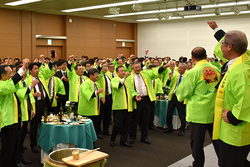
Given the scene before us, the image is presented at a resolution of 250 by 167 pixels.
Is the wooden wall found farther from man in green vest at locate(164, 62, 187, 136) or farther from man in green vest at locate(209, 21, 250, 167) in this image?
man in green vest at locate(209, 21, 250, 167)

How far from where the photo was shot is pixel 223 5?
11906mm

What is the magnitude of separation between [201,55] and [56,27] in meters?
13.1

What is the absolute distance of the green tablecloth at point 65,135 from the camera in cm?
446

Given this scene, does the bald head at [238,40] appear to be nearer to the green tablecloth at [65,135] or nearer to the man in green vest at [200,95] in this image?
the man in green vest at [200,95]

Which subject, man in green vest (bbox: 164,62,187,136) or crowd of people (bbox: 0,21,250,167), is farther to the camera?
man in green vest (bbox: 164,62,187,136)

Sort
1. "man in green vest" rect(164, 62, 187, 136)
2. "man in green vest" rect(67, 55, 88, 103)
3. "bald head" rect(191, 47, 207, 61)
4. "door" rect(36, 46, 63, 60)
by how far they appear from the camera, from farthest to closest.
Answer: "door" rect(36, 46, 63, 60) → "man in green vest" rect(67, 55, 88, 103) → "man in green vest" rect(164, 62, 187, 136) → "bald head" rect(191, 47, 207, 61)

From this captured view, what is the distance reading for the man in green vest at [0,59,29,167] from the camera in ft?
12.1

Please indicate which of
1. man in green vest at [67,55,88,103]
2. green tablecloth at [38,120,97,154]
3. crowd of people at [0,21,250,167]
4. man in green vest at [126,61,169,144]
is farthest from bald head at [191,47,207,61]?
man in green vest at [67,55,88,103]

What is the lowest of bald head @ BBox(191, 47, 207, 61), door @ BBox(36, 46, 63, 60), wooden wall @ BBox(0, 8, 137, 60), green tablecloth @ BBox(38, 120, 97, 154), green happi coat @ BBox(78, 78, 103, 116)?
green tablecloth @ BBox(38, 120, 97, 154)

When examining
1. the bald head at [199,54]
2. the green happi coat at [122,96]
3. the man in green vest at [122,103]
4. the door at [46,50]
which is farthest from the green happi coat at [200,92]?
the door at [46,50]

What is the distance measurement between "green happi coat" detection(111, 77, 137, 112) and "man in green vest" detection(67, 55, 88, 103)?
1469 millimetres

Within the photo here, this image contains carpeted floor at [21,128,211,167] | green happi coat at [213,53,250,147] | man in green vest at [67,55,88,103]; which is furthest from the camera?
man in green vest at [67,55,88,103]

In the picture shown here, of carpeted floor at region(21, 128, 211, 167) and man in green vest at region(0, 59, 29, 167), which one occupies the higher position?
man in green vest at region(0, 59, 29, 167)

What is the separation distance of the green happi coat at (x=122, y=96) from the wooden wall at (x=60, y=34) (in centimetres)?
990
